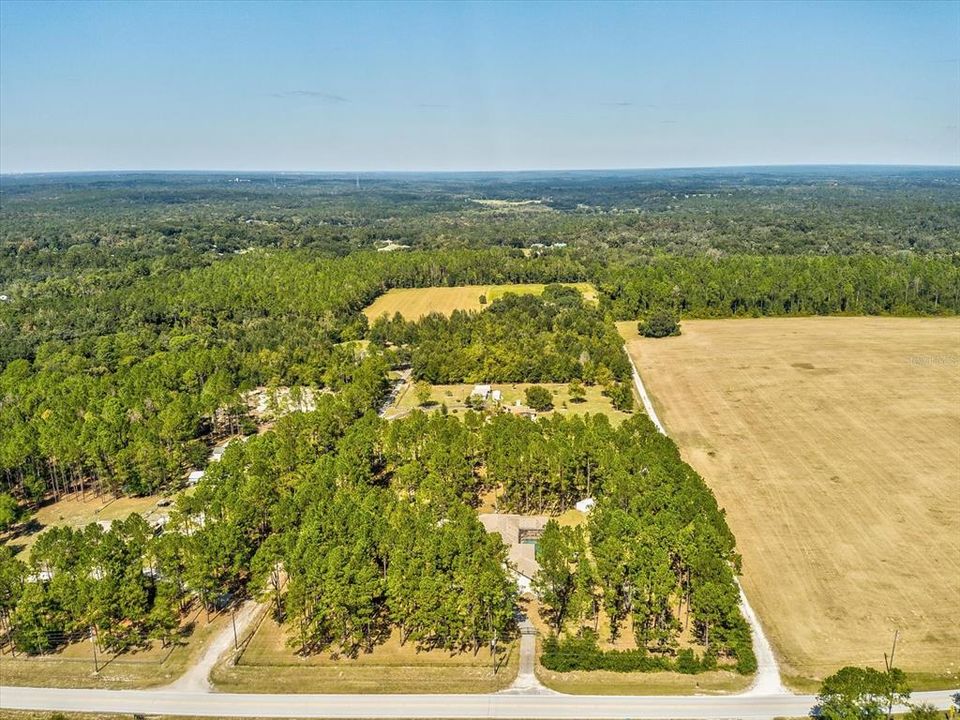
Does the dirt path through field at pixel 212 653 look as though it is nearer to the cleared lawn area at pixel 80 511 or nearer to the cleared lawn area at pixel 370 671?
the cleared lawn area at pixel 370 671

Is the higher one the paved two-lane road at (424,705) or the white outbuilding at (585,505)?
the white outbuilding at (585,505)

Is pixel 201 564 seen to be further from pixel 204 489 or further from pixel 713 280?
pixel 713 280

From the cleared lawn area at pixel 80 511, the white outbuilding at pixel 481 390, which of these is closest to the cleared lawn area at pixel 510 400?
the white outbuilding at pixel 481 390

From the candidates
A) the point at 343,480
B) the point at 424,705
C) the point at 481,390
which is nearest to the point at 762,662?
the point at 424,705

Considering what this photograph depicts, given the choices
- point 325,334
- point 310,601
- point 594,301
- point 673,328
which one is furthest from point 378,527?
point 594,301

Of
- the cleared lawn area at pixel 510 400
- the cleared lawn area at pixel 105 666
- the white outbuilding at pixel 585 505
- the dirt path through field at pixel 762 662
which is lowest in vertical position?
the cleared lawn area at pixel 105 666

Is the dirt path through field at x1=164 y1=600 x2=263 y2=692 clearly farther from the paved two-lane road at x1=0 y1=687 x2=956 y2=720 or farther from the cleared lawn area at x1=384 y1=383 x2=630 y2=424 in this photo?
the cleared lawn area at x1=384 y1=383 x2=630 y2=424

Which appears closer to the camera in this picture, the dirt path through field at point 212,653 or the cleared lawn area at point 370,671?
the cleared lawn area at point 370,671
